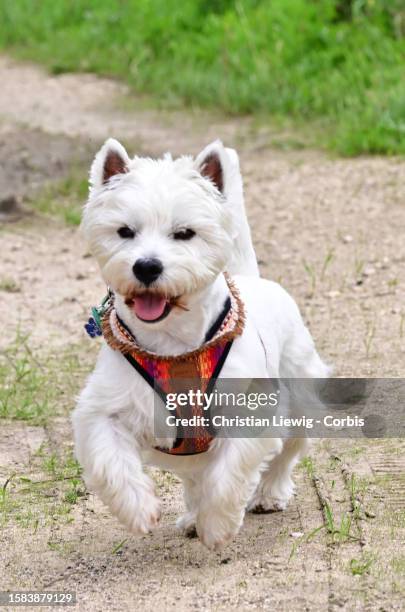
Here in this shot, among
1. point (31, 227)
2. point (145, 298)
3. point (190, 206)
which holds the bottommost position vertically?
point (31, 227)

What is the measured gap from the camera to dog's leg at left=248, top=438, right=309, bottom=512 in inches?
192

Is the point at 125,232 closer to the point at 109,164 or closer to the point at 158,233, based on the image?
the point at 158,233

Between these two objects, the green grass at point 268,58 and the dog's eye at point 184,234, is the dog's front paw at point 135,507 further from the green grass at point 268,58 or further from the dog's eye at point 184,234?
the green grass at point 268,58

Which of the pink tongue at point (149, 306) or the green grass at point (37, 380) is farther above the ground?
the pink tongue at point (149, 306)

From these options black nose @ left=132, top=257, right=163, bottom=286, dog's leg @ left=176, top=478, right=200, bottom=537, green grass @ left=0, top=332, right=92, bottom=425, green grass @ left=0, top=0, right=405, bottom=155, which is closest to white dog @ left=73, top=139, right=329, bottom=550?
black nose @ left=132, top=257, right=163, bottom=286

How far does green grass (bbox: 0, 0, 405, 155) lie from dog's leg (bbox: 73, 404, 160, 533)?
5.89 meters

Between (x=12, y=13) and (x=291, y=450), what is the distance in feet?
37.1

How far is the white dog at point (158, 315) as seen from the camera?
3934 mm

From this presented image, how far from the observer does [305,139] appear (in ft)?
33.8

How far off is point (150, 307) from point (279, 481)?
1253 mm

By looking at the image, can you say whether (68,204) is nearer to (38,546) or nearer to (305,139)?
(305,139)

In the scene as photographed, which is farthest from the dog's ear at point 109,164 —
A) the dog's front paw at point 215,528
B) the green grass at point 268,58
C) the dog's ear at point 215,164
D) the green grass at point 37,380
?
the green grass at point 268,58

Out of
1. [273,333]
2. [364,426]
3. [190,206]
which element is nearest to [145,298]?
[190,206]

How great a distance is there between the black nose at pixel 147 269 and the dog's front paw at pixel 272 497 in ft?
4.43
